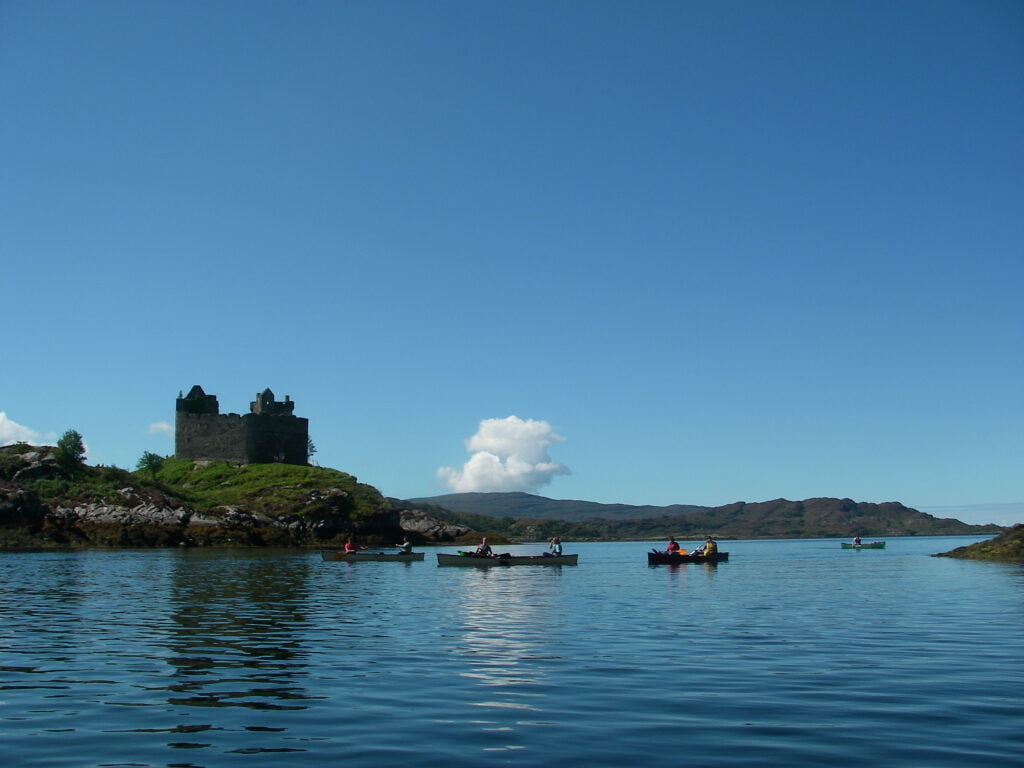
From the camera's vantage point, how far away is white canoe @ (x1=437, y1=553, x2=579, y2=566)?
66.9 m

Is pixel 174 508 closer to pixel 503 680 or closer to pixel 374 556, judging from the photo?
pixel 374 556

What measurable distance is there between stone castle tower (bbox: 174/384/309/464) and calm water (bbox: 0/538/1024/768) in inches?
3949

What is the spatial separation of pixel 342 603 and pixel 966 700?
25.4m

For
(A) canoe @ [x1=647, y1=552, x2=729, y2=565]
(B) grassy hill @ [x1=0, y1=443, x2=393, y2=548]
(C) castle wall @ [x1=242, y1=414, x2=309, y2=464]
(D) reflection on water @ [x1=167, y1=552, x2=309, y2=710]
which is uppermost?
(C) castle wall @ [x1=242, y1=414, x2=309, y2=464]

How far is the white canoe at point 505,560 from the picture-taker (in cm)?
6694

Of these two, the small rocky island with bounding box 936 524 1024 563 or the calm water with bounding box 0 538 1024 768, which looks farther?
the small rocky island with bounding box 936 524 1024 563

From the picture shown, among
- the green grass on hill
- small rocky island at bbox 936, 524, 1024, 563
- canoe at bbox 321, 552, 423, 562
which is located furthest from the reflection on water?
the green grass on hill

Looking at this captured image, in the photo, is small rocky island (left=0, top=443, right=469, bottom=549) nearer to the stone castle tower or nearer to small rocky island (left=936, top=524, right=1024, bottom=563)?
the stone castle tower

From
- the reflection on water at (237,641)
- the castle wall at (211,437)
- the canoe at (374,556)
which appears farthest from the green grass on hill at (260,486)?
the reflection on water at (237,641)

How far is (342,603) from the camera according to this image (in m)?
36.7

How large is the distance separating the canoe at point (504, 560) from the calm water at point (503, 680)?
90.9 ft

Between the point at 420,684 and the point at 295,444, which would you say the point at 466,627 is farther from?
the point at 295,444

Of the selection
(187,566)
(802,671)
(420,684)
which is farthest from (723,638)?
(187,566)

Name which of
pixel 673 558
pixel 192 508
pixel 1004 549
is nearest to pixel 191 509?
pixel 192 508
